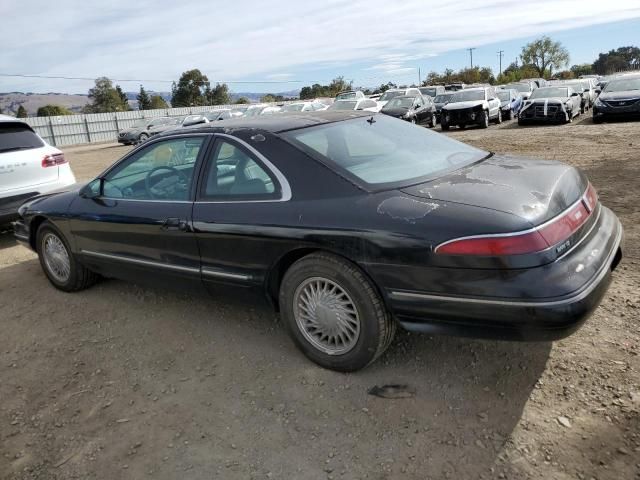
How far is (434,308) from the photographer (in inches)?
107

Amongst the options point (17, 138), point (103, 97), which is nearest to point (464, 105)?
point (17, 138)

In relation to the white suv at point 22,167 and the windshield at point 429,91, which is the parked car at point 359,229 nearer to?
the white suv at point 22,167

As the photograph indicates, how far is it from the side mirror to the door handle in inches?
39.1

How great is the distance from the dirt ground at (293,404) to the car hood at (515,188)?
3.20 ft

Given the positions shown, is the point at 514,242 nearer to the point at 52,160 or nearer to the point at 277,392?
the point at 277,392

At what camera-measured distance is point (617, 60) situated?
110875mm

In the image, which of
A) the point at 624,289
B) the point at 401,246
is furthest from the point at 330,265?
the point at 624,289

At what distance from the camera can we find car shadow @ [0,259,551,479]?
2553 millimetres

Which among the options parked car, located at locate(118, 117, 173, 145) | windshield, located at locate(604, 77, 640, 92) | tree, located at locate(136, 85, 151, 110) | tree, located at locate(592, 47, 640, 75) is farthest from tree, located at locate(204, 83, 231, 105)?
tree, located at locate(592, 47, 640, 75)

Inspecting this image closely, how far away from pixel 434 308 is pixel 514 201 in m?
0.67

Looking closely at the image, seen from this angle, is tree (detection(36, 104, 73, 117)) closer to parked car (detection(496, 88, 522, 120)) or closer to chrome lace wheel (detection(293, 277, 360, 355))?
parked car (detection(496, 88, 522, 120))

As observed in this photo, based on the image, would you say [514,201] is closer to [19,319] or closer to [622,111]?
[19,319]

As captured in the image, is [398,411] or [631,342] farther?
[631,342]

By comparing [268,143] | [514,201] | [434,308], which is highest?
[268,143]
